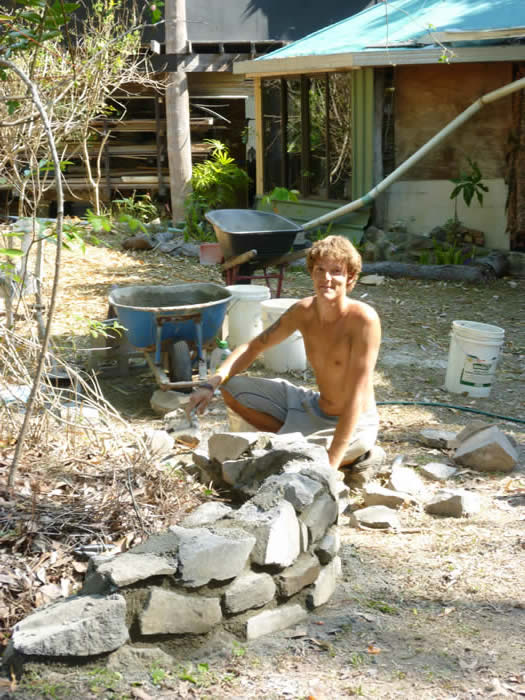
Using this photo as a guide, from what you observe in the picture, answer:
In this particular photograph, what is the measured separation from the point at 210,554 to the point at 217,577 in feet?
0.28

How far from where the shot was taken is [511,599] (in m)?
3.30

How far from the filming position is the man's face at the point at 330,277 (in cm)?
411

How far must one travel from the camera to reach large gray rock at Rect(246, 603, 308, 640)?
2928 millimetres

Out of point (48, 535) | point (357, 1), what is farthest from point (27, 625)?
point (357, 1)

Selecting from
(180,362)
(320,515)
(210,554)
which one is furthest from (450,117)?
(210,554)

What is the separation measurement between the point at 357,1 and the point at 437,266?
7.73 metres

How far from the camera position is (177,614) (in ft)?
9.04

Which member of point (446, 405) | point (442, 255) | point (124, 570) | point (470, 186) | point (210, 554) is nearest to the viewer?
Result: point (124, 570)

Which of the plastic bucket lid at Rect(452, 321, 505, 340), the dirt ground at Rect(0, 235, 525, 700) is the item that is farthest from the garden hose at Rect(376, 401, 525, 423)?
the plastic bucket lid at Rect(452, 321, 505, 340)

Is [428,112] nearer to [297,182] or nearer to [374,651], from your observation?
[297,182]

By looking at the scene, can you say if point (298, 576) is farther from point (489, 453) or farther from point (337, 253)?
point (489, 453)

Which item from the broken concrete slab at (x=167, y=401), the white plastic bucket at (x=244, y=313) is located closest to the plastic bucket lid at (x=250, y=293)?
the white plastic bucket at (x=244, y=313)

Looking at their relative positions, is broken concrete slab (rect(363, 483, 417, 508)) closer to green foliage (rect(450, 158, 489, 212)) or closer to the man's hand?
the man's hand

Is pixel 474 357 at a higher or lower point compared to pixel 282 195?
lower
